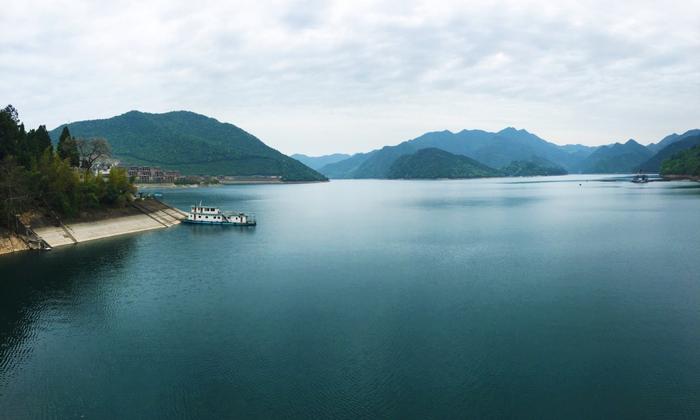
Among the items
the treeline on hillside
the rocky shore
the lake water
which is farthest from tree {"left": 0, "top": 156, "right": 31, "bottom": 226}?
the lake water

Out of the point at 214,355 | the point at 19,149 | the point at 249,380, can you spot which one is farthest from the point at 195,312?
the point at 19,149

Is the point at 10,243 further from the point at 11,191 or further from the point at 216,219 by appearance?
the point at 216,219

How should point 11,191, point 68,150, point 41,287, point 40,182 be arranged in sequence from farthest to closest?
point 68,150
point 40,182
point 11,191
point 41,287

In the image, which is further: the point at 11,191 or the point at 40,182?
the point at 40,182

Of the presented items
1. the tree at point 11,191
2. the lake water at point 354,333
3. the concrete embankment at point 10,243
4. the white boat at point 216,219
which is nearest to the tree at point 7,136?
the tree at point 11,191

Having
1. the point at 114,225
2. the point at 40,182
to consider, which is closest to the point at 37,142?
the point at 40,182

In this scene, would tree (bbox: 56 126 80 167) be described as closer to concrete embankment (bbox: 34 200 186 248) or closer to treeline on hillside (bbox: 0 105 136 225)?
treeline on hillside (bbox: 0 105 136 225)

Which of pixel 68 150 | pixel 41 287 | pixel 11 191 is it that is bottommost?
pixel 41 287

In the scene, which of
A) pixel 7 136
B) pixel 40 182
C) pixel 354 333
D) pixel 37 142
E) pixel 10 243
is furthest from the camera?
pixel 37 142
